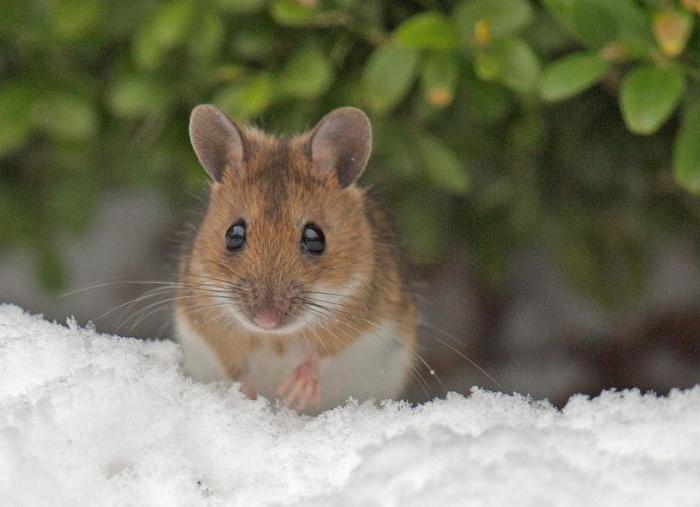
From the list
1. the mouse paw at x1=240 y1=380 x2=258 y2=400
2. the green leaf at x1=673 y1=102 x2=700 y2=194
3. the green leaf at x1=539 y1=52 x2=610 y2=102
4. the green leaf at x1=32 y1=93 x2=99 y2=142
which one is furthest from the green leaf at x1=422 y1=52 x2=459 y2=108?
Result: the green leaf at x1=32 y1=93 x2=99 y2=142

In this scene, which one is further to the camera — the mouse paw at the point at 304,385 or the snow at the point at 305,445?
the mouse paw at the point at 304,385

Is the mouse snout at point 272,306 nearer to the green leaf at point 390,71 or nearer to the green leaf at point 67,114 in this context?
the green leaf at point 390,71

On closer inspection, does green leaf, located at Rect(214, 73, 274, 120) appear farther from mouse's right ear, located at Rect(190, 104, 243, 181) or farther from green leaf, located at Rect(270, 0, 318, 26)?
mouse's right ear, located at Rect(190, 104, 243, 181)

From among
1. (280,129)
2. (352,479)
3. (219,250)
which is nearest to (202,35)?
(280,129)

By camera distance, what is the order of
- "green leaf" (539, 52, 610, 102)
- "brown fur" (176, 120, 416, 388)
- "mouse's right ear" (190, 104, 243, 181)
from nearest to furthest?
"brown fur" (176, 120, 416, 388), "mouse's right ear" (190, 104, 243, 181), "green leaf" (539, 52, 610, 102)

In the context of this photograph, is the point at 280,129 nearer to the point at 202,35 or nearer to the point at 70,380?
the point at 202,35

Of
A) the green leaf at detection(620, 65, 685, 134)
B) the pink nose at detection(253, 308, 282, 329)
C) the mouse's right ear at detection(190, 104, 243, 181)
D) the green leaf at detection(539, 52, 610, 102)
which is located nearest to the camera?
the pink nose at detection(253, 308, 282, 329)

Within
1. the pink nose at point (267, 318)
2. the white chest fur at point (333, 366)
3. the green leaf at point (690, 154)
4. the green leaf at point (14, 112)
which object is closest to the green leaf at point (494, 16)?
the green leaf at point (690, 154)
